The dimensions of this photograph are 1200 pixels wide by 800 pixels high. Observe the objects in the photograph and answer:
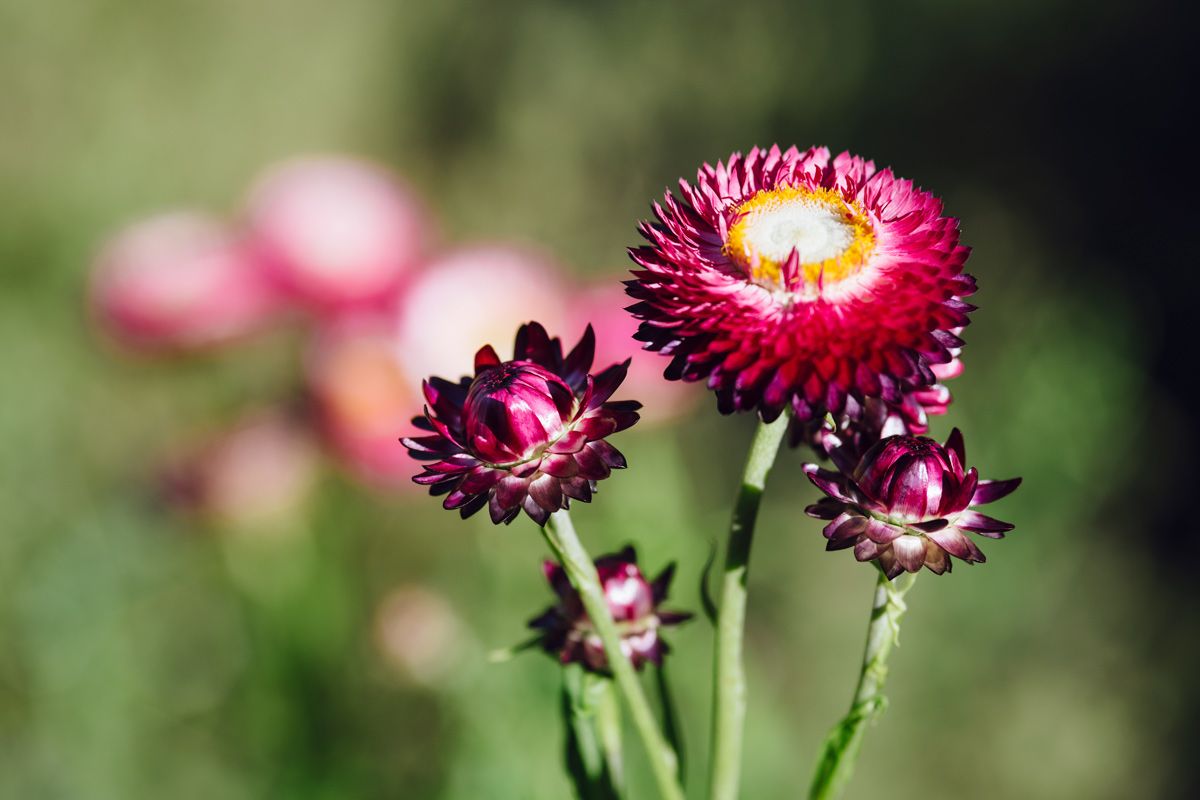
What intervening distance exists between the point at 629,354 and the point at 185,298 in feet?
1.38

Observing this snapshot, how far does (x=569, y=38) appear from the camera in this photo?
1.66 meters

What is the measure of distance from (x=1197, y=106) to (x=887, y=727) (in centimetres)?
103

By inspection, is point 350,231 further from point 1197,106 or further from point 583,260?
point 1197,106

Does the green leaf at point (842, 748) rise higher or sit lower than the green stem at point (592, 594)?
lower

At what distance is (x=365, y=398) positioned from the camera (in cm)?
79

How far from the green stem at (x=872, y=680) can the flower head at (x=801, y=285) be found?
8 centimetres

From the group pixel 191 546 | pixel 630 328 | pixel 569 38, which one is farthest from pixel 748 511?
pixel 569 38

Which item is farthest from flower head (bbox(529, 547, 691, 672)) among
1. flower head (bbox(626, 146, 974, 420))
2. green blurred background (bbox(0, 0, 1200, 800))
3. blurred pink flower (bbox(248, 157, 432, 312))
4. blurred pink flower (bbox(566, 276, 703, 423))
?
blurred pink flower (bbox(248, 157, 432, 312))

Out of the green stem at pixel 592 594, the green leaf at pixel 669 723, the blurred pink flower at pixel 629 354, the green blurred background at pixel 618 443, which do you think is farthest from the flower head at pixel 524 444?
the blurred pink flower at pixel 629 354

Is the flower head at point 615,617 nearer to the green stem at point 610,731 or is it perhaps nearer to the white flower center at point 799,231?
the green stem at point 610,731

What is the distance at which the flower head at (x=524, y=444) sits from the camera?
0.95 feet

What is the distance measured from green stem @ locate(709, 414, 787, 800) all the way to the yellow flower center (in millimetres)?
57

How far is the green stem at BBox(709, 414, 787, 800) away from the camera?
0.95 feet

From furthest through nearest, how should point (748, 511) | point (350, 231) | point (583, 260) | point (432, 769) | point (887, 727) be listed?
point (583, 260)
point (887, 727)
point (432, 769)
point (350, 231)
point (748, 511)
